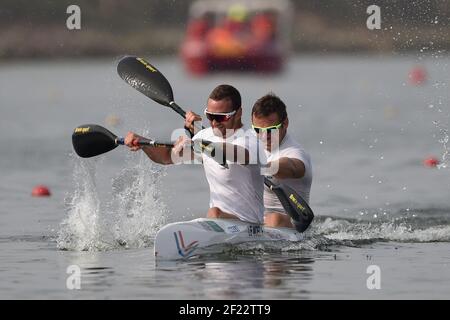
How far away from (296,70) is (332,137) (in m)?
29.0

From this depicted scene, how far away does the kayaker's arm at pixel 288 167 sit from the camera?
51.1 feet

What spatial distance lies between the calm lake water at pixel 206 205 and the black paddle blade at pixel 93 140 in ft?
3.50

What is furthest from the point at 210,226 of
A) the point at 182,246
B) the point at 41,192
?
the point at 41,192

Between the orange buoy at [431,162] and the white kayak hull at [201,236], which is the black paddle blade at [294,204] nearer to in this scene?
the white kayak hull at [201,236]

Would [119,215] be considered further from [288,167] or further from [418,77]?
[418,77]

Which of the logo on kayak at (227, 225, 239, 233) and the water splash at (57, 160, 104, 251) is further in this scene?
the water splash at (57, 160, 104, 251)

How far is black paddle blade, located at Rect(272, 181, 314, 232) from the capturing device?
15648mm

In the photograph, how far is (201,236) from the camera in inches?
595

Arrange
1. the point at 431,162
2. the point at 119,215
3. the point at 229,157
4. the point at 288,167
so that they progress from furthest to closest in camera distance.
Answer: the point at 431,162, the point at 119,215, the point at 288,167, the point at 229,157

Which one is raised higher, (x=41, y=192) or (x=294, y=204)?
(x=294, y=204)

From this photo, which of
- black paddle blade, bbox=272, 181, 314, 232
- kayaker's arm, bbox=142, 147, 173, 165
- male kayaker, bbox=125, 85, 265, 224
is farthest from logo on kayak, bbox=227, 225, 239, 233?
kayaker's arm, bbox=142, 147, 173, 165

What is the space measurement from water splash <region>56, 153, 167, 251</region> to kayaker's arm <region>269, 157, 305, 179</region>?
2.18 metres

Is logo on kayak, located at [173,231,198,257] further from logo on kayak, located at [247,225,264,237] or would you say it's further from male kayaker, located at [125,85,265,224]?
logo on kayak, located at [247,225,264,237]

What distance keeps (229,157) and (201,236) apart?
103 centimetres
